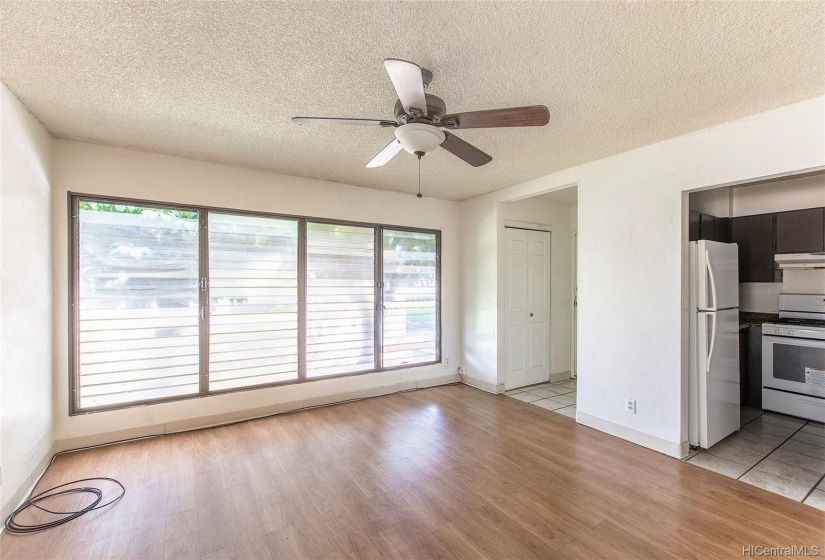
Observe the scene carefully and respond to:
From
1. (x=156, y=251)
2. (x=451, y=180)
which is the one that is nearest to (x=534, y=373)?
(x=451, y=180)

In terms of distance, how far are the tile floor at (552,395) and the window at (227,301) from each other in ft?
4.55

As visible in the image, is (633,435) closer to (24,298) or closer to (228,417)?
(228,417)

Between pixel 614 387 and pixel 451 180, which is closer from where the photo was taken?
pixel 614 387

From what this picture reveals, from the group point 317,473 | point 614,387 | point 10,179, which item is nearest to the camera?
point 10,179

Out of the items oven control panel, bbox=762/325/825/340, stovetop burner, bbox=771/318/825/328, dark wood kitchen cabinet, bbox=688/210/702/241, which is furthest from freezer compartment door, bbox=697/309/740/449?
stovetop burner, bbox=771/318/825/328

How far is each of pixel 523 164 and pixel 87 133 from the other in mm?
3779

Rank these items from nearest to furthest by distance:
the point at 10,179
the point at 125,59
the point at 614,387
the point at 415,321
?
the point at 125,59, the point at 10,179, the point at 614,387, the point at 415,321

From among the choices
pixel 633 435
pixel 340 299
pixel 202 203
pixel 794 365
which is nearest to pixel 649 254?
pixel 633 435

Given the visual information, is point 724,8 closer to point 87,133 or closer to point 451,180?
point 451,180

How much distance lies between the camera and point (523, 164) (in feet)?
11.7

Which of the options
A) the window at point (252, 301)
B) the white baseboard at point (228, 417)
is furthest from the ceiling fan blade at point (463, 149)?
the white baseboard at point (228, 417)

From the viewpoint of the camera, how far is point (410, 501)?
229 cm

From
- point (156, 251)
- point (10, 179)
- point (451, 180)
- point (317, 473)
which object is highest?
point (451, 180)

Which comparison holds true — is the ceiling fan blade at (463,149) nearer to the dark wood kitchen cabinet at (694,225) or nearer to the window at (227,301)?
the dark wood kitchen cabinet at (694,225)
